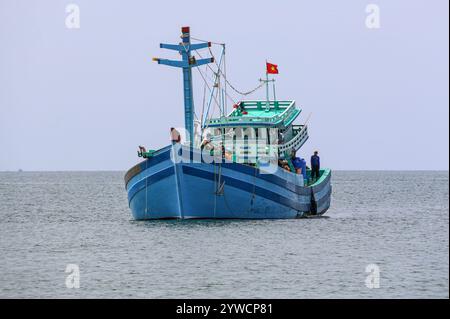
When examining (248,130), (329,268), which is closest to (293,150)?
(248,130)

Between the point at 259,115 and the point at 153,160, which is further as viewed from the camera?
the point at 259,115

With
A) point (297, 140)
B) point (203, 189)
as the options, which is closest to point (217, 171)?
point (203, 189)

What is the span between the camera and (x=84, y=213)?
75250 mm

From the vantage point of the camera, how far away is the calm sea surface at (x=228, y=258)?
34312mm

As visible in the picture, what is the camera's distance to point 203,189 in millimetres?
50844

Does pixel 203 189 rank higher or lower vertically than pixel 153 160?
lower

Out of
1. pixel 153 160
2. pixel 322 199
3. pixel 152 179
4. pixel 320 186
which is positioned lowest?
pixel 322 199

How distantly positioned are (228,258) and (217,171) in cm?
993

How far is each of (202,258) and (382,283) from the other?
340 inches

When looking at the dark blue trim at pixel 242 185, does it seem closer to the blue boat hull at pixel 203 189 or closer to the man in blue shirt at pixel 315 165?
the blue boat hull at pixel 203 189

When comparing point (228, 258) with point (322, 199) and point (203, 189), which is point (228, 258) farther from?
point (322, 199)

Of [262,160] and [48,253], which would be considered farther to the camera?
[262,160]
